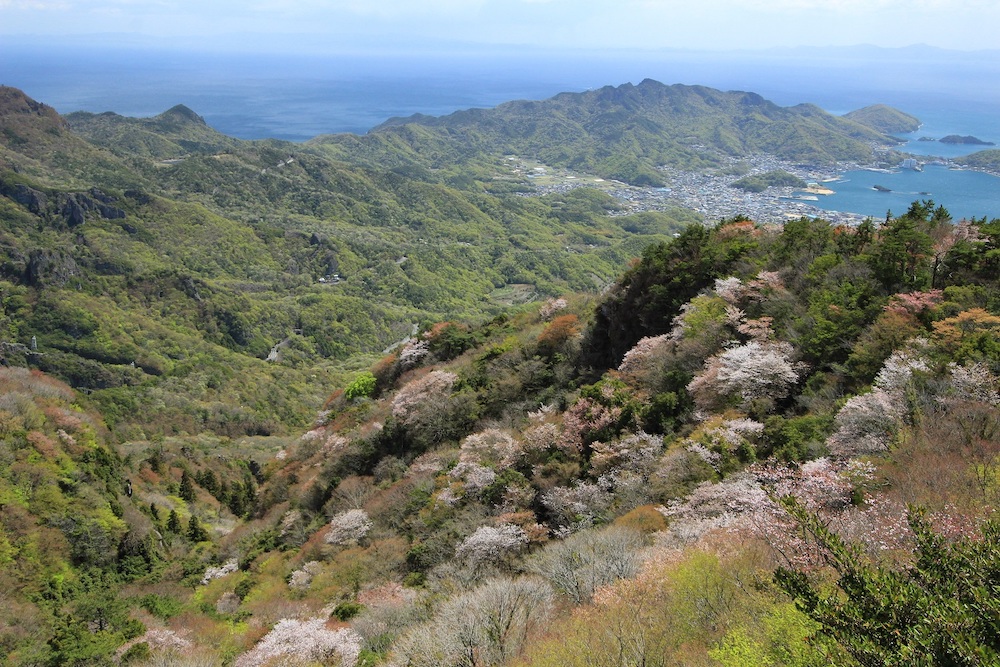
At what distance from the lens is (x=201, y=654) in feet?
62.9

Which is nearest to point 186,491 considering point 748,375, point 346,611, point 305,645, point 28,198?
point 346,611

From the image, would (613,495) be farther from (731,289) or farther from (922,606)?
(922,606)

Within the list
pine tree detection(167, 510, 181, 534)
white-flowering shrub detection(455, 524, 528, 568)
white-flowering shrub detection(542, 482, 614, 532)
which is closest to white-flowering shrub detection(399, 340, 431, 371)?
pine tree detection(167, 510, 181, 534)

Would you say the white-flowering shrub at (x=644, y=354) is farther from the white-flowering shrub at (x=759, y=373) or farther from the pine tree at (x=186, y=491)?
the pine tree at (x=186, y=491)

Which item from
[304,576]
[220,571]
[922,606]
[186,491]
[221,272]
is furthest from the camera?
[221,272]

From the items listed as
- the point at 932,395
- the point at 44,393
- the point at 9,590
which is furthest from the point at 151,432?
the point at 932,395

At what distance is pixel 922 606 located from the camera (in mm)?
6117

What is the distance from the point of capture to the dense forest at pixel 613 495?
997 centimetres

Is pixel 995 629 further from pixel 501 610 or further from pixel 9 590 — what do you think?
pixel 9 590

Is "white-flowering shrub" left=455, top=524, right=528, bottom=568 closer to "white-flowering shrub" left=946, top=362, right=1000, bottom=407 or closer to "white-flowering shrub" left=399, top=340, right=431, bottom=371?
"white-flowering shrub" left=946, top=362, right=1000, bottom=407

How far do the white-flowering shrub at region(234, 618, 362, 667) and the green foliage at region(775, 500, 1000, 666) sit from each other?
1363 centimetres

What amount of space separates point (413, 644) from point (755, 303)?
20.4 metres

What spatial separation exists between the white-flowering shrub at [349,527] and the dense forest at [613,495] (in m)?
0.14

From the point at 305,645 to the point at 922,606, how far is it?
16854mm
